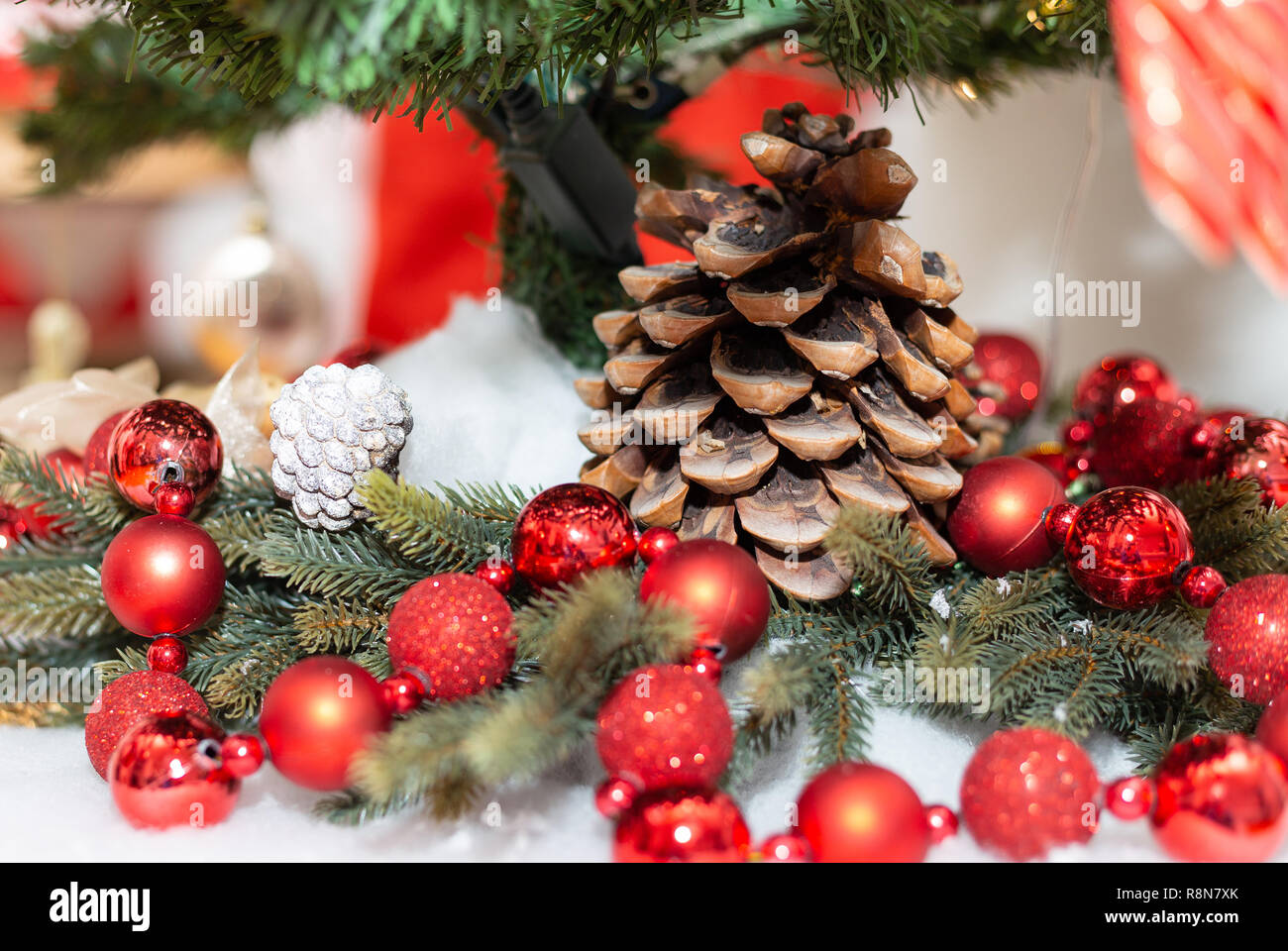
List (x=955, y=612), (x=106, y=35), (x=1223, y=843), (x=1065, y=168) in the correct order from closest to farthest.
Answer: (x=1223, y=843) < (x=955, y=612) < (x=106, y=35) < (x=1065, y=168)

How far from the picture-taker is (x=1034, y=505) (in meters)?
0.45

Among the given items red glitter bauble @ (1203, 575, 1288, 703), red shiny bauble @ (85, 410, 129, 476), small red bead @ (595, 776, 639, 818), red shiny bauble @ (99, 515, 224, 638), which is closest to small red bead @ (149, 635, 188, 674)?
red shiny bauble @ (99, 515, 224, 638)

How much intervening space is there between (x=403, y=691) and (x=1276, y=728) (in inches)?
12.6

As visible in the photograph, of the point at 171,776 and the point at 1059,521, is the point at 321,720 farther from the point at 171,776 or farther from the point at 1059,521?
the point at 1059,521

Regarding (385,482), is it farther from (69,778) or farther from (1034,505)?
(1034,505)

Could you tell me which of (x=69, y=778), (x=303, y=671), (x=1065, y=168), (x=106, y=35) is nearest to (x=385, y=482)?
(x=303, y=671)

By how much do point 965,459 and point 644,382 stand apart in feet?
0.60

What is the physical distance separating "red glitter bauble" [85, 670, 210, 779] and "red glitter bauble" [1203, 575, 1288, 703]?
0.42m

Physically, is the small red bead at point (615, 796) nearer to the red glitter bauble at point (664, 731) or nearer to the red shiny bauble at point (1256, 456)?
the red glitter bauble at point (664, 731)

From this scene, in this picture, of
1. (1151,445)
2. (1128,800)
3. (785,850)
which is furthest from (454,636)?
(1151,445)

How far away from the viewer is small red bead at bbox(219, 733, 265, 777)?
0.36 metres

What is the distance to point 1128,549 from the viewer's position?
1.33 feet

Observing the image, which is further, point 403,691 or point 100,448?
point 100,448

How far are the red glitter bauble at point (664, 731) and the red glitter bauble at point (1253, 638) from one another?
0.67ft
